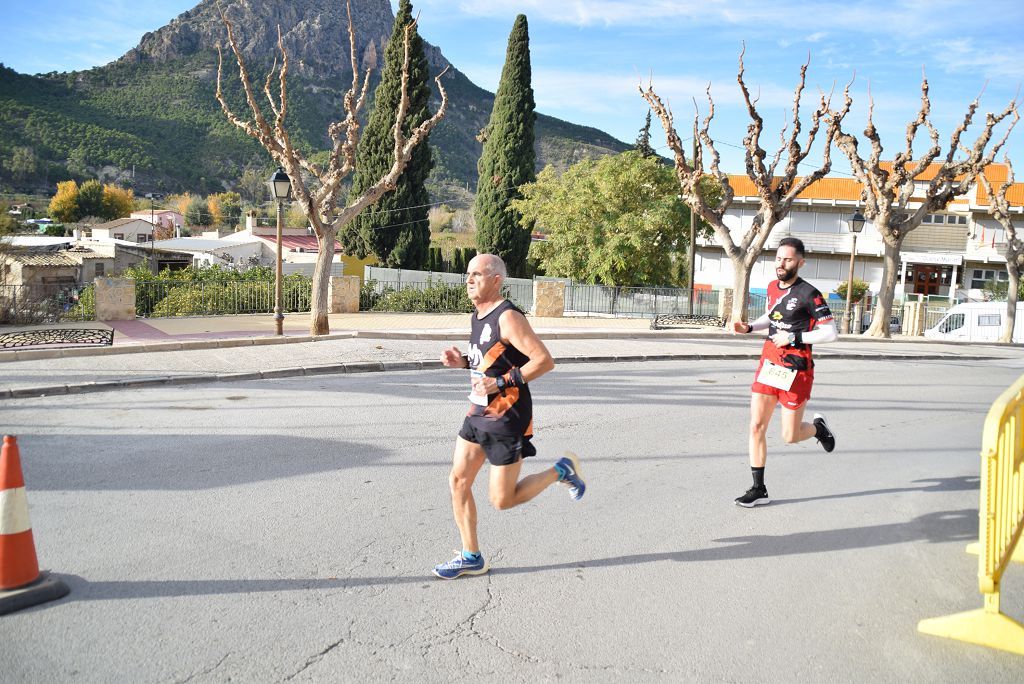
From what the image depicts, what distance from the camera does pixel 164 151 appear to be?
100 metres

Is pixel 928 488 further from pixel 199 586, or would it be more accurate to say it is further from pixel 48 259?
pixel 48 259

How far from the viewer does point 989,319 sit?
3025cm

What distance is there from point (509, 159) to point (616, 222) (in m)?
11.4

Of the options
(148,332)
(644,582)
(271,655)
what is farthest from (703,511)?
(148,332)

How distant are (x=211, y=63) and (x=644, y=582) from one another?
12346 cm

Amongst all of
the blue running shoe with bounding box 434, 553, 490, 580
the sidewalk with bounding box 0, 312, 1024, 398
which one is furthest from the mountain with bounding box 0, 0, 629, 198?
the blue running shoe with bounding box 434, 553, 490, 580

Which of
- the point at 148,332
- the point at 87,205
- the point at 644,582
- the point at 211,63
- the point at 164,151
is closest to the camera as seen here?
the point at 644,582

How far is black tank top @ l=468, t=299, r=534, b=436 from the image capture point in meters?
4.52

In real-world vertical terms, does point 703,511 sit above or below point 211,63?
below

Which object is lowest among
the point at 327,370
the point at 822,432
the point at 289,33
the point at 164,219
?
the point at 327,370

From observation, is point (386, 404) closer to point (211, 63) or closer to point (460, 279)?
point (460, 279)

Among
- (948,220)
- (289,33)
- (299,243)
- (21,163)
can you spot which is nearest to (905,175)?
(948,220)

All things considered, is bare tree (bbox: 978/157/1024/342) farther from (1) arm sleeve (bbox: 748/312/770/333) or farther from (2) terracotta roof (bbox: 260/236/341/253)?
(2) terracotta roof (bbox: 260/236/341/253)

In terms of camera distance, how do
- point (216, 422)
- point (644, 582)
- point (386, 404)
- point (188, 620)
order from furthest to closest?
point (386, 404) < point (216, 422) < point (644, 582) < point (188, 620)
